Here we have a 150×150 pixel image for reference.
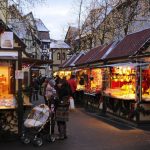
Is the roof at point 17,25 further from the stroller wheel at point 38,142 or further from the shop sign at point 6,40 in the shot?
the stroller wheel at point 38,142

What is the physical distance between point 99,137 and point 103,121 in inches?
194

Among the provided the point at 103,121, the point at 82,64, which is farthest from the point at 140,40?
the point at 82,64

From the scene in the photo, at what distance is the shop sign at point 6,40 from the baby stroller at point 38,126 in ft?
7.25

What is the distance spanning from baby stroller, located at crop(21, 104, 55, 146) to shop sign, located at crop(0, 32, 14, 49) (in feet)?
7.25

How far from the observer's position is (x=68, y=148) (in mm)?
13523

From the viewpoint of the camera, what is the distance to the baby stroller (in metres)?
14.0

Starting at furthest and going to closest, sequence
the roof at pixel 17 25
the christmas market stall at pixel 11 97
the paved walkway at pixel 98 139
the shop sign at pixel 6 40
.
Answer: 1. the roof at pixel 17 25
2. the shop sign at pixel 6 40
3. the christmas market stall at pixel 11 97
4. the paved walkway at pixel 98 139

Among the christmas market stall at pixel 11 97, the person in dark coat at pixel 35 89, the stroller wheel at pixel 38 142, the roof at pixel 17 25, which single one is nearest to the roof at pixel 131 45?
the roof at pixel 17 25

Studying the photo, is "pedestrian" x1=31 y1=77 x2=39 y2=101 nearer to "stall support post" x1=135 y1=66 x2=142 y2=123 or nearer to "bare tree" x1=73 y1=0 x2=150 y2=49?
"bare tree" x1=73 y1=0 x2=150 y2=49

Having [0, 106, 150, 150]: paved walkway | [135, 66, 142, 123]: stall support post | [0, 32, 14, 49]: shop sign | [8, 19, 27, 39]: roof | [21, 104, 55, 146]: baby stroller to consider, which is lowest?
[0, 106, 150, 150]: paved walkway

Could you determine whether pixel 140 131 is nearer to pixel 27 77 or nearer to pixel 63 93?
pixel 63 93

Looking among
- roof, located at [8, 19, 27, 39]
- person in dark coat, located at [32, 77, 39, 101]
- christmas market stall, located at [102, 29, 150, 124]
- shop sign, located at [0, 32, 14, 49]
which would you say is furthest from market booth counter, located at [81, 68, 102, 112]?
shop sign, located at [0, 32, 14, 49]

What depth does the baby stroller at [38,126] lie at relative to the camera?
14.0 m

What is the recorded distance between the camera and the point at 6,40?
15031 millimetres
